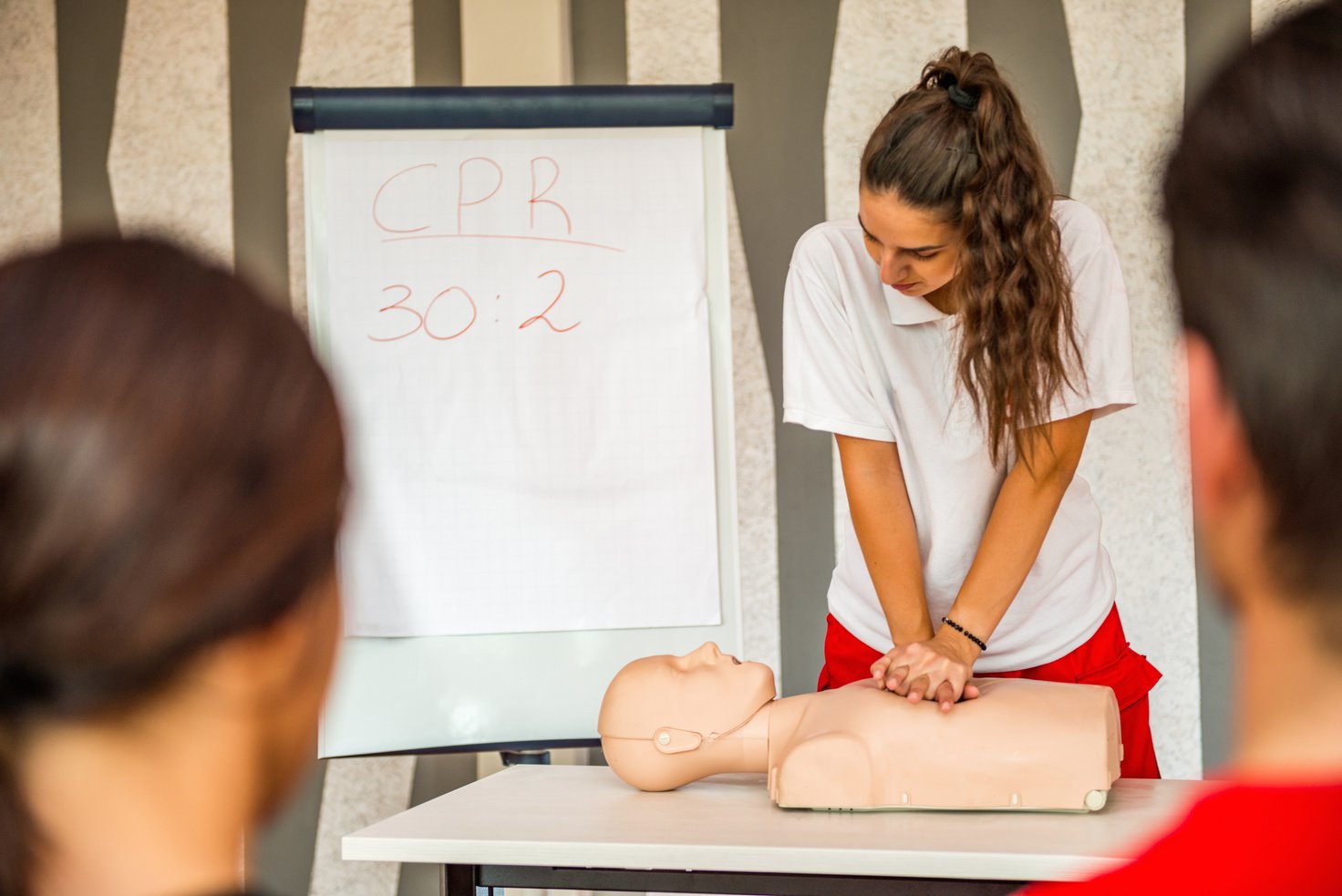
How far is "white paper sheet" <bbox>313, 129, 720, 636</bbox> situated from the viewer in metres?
2.12

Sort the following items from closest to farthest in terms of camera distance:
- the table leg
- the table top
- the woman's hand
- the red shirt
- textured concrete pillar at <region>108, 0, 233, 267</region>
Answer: the red shirt → the table top → the table leg → the woman's hand → textured concrete pillar at <region>108, 0, 233, 267</region>

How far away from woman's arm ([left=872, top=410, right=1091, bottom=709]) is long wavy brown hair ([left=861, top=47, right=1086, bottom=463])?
46 millimetres

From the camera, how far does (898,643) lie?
1.74 metres

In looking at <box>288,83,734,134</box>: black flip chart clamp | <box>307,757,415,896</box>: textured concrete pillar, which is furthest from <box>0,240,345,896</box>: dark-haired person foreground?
<box>307,757,415,896</box>: textured concrete pillar

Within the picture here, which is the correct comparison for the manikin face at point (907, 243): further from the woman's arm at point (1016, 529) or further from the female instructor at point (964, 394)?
the woman's arm at point (1016, 529)

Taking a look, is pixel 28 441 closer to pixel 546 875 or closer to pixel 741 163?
pixel 546 875

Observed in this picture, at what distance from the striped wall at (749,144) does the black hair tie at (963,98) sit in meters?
1.00

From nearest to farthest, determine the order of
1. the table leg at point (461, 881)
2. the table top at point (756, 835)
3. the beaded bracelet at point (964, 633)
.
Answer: the table top at point (756, 835) < the table leg at point (461, 881) < the beaded bracelet at point (964, 633)

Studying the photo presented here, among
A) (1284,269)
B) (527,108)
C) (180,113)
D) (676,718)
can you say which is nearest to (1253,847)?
(1284,269)

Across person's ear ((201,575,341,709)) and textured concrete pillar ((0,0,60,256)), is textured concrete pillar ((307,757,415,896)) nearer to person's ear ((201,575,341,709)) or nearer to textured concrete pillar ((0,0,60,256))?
textured concrete pillar ((0,0,60,256))

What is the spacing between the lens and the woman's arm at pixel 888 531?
1.75m

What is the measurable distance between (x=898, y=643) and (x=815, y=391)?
0.38 metres

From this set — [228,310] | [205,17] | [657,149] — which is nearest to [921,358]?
[657,149]

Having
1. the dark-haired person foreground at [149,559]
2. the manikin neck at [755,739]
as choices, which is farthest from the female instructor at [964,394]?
the dark-haired person foreground at [149,559]
